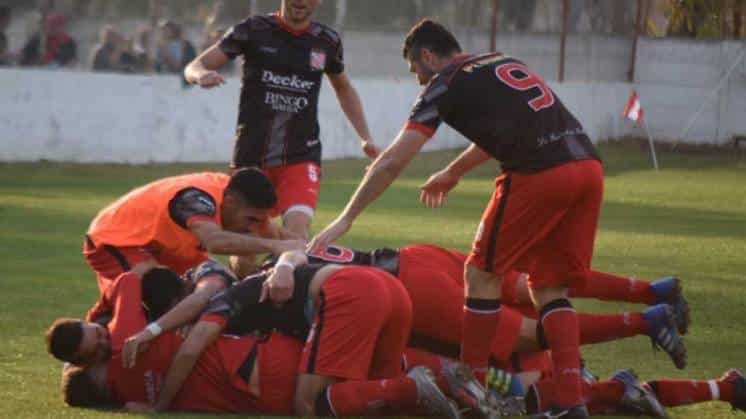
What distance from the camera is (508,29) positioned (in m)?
34.2

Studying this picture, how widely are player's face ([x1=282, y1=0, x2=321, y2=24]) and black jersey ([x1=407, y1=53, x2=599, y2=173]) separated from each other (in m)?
2.95

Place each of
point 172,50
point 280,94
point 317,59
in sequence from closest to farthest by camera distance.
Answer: point 280,94 → point 317,59 → point 172,50

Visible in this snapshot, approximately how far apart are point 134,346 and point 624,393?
2.45 meters

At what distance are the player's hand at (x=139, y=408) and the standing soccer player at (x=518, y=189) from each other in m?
1.17

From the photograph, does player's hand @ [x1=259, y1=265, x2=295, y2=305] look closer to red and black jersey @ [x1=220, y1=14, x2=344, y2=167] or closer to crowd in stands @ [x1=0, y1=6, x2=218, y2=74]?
red and black jersey @ [x1=220, y1=14, x2=344, y2=167]

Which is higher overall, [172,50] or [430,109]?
[430,109]

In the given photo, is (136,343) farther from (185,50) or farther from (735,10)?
(735,10)

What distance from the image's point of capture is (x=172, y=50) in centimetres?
2772

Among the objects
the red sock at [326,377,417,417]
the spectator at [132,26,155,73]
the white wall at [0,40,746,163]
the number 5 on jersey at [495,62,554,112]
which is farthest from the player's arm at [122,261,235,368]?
the spectator at [132,26,155,73]

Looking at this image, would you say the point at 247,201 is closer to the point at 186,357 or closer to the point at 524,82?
the point at 186,357

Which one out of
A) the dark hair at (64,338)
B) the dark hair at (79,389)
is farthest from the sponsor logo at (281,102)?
the dark hair at (64,338)

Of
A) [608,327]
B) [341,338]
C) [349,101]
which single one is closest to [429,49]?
[341,338]

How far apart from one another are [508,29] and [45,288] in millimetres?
22184

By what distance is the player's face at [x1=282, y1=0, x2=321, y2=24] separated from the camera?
1109cm
